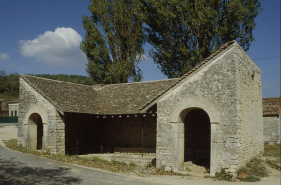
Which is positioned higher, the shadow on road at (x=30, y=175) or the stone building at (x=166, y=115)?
the stone building at (x=166, y=115)

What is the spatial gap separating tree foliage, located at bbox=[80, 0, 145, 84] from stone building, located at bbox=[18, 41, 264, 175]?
12.1ft

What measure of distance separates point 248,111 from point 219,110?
2.26 m

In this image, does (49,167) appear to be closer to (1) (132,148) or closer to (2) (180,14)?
(1) (132,148)

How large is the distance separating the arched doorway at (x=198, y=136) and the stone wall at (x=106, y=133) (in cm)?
204

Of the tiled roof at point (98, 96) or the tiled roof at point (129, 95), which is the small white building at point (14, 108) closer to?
the tiled roof at point (98, 96)

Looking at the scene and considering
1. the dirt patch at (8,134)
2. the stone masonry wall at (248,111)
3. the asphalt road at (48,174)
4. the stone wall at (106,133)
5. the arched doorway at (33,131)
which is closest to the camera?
the asphalt road at (48,174)

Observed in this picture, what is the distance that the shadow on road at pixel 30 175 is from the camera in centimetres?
908

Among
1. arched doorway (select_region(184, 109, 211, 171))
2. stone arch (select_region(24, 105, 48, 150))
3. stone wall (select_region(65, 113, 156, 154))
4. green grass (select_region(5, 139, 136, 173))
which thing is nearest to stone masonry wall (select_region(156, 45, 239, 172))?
green grass (select_region(5, 139, 136, 173))

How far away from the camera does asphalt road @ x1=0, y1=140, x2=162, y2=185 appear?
926cm

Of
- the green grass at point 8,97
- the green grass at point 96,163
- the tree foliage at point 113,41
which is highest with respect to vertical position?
the tree foliage at point 113,41

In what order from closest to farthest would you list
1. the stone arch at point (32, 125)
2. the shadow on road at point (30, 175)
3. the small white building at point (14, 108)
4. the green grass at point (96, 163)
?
the shadow on road at point (30, 175), the green grass at point (96, 163), the stone arch at point (32, 125), the small white building at point (14, 108)

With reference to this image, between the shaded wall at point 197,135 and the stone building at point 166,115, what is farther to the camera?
the shaded wall at point 197,135

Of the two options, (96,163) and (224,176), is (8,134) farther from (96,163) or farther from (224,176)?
(224,176)

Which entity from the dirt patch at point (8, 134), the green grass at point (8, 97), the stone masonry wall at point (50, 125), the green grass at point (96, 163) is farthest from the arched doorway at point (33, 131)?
the green grass at point (8, 97)
